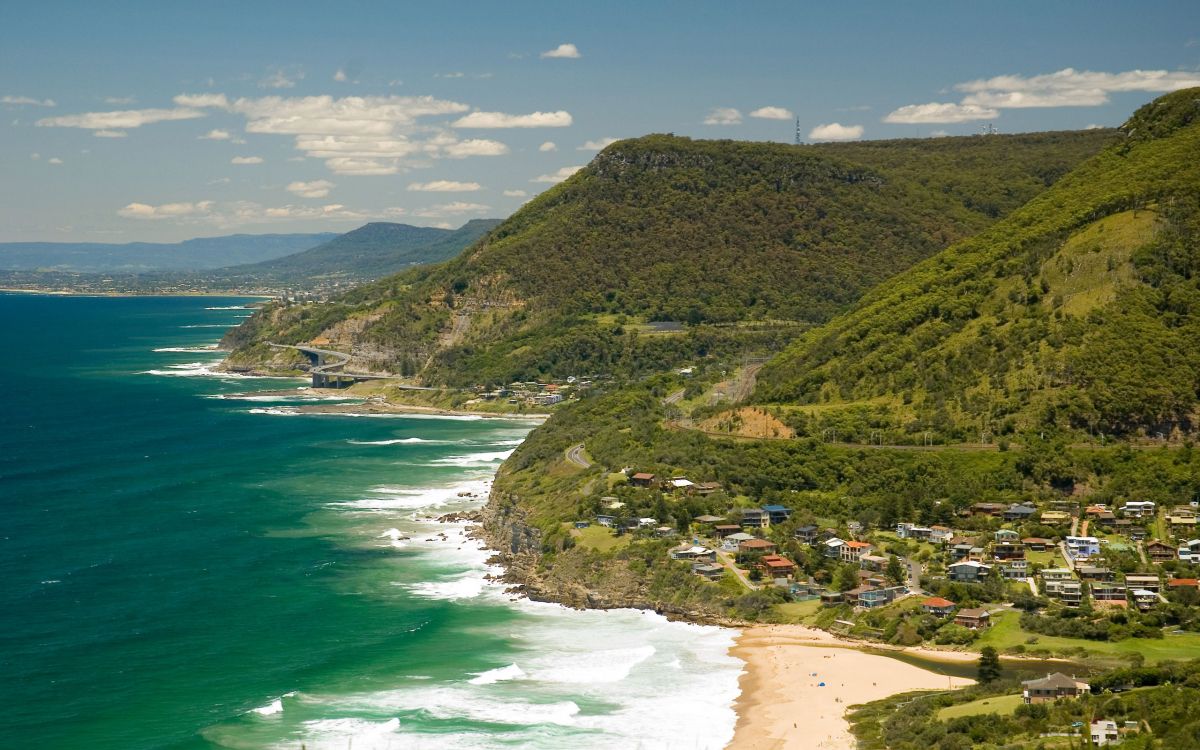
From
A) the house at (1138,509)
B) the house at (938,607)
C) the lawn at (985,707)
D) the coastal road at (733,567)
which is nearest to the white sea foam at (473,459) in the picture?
the coastal road at (733,567)

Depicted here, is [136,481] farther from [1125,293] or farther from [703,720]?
[1125,293]

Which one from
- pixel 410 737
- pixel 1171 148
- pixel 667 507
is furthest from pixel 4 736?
pixel 1171 148

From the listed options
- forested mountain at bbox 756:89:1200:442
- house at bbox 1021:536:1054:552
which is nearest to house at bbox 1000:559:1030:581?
house at bbox 1021:536:1054:552

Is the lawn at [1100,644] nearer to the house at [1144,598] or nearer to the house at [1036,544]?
the house at [1144,598]

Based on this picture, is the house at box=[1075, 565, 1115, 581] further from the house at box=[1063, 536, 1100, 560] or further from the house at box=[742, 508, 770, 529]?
the house at box=[742, 508, 770, 529]

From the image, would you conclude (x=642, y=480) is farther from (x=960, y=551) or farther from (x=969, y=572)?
(x=969, y=572)
